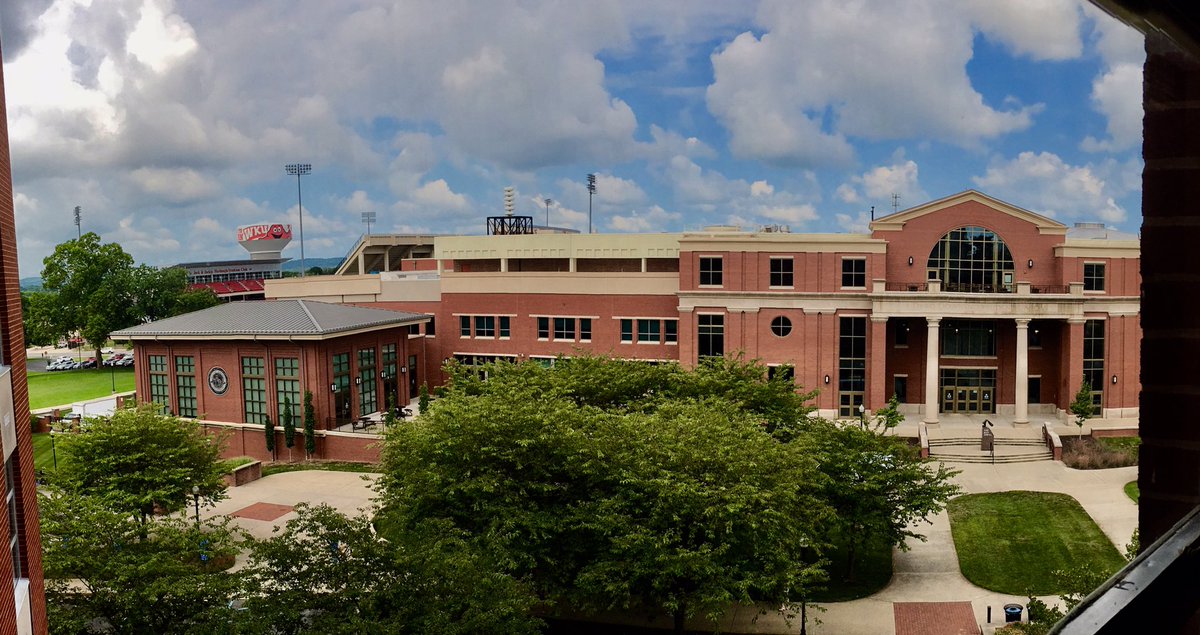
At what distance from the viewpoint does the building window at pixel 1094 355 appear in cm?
4244

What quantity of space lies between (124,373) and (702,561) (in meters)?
75.3

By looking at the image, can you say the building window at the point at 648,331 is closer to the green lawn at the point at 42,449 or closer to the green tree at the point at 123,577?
the green lawn at the point at 42,449

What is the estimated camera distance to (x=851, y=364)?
1700 inches

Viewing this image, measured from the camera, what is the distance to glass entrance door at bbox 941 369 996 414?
44125 mm

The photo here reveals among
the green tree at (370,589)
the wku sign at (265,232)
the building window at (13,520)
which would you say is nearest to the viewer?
the building window at (13,520)

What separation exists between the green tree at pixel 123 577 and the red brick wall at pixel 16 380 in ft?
12.7

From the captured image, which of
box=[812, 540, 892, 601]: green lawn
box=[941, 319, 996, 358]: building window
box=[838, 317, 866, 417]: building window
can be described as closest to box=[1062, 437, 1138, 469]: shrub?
box=[941, 319, 996, 358]: building window

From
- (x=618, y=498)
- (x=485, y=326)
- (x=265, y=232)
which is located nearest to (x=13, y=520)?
(x=618, y=498)

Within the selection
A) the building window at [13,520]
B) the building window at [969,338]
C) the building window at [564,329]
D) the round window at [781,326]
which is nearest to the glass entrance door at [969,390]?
the building window at [969,338]

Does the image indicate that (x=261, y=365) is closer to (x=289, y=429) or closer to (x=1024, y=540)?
(x=289, y=429)

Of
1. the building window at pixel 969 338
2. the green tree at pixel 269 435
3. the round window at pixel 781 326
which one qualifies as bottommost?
the green tree at pixel 269 435

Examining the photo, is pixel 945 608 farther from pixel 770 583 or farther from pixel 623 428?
pixel 623 428

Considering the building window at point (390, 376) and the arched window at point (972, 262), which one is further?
the building window at point (390, 376)

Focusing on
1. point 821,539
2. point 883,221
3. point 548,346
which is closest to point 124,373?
point 548,346
